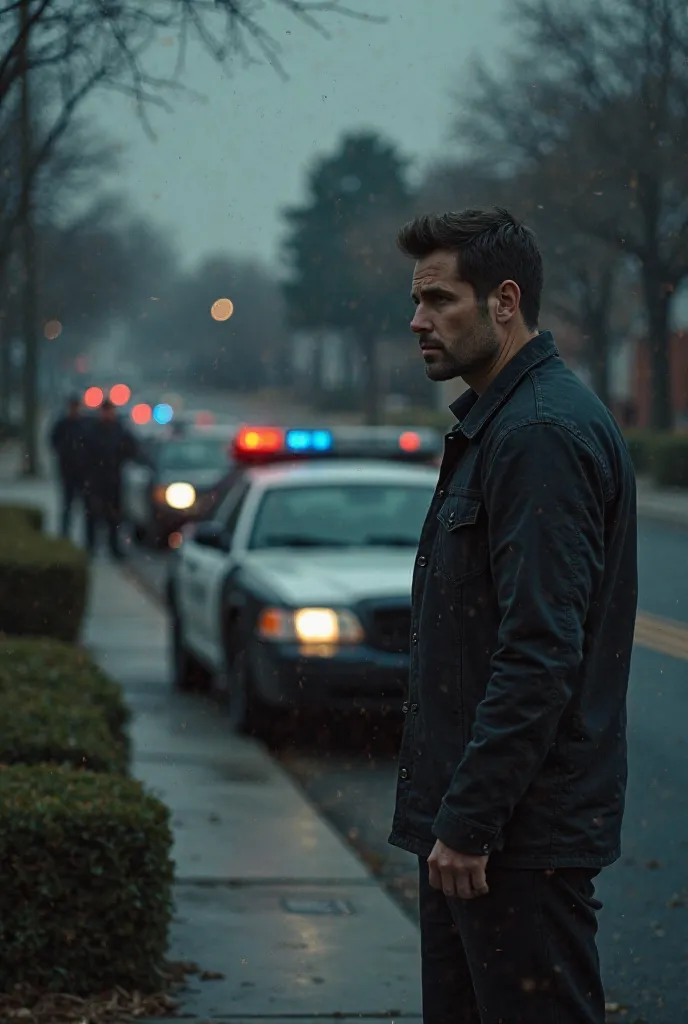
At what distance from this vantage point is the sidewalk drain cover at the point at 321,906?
19.5ft

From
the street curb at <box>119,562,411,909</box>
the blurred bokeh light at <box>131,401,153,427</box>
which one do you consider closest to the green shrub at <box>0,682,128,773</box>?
the street curb at <box>119,562,411,909</box>

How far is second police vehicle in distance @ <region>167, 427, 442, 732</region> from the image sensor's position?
8.86 meters

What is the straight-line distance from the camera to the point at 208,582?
10531 mm

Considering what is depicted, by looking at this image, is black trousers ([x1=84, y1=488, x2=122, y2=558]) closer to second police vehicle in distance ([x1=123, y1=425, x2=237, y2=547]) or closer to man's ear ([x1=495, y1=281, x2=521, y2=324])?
second police vehicle in distance ([x1=123, y1=425, x2=237, y2=547])

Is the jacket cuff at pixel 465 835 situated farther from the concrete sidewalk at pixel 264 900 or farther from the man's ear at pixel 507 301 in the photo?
the concrete sidewalk at pixel 264 900

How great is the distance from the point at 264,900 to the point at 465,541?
3399 millimetres

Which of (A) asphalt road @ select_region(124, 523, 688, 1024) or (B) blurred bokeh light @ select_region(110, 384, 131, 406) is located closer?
(A) asphalt road @ select_region(124, 523, 688, 1024)

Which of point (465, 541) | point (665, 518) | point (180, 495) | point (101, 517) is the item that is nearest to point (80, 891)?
point (465, 541)

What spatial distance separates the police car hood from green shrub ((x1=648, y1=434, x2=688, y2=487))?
4280 mm

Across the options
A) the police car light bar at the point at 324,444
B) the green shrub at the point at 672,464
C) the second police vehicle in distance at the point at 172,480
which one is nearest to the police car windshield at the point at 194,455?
the second police vehicle in distance at the point at 172,480

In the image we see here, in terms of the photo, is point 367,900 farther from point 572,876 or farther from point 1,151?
point 1,151

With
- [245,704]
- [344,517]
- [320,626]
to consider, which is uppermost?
[344,517]

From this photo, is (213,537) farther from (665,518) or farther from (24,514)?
(665,518)

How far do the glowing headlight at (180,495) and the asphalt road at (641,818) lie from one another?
11195 millimetres
